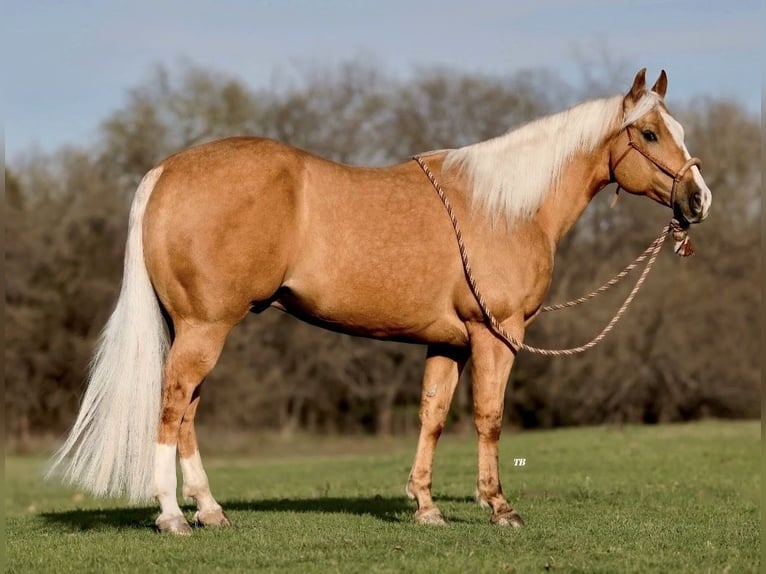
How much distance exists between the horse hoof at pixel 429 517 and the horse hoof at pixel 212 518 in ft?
4.85

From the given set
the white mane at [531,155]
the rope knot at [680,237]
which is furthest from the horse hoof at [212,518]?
the rope knot at [680,237]

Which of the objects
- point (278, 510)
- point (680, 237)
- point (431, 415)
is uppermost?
point (680, 237)

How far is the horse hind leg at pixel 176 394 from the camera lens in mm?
7301

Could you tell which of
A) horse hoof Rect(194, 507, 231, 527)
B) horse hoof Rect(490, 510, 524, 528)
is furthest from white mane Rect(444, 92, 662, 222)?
horse hoof Rect(194, 507, 231, 527)

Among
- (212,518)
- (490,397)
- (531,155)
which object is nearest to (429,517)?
(490,397)

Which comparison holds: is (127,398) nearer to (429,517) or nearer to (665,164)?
(429,517)

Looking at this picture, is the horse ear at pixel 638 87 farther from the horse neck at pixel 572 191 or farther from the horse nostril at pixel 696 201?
the horse nostril at pixel 696 201

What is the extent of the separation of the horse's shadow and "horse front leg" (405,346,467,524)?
0.82 feet

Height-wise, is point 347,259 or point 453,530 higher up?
point 347,259

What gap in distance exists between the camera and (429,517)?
26.1 feet

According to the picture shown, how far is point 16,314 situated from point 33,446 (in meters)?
4.40

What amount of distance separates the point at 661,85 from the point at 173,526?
16.7ft

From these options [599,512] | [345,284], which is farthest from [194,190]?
[599,512]

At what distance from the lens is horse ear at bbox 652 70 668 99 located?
321 inches
